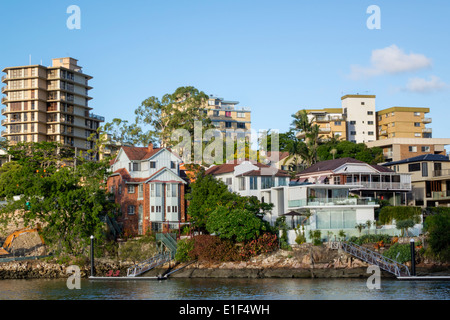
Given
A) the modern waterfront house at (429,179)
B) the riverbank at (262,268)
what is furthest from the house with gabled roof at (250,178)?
the modern waterfront house at (429,179)

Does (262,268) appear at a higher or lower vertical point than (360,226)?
lower

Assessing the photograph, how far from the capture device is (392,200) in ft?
227

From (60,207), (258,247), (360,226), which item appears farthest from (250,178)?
(60,207)

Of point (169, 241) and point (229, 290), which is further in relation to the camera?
point (169, 241)

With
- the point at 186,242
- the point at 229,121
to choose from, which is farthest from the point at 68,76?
the point at 186,242

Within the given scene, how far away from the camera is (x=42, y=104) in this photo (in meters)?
112

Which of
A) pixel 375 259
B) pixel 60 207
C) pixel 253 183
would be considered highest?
pixel 253 183

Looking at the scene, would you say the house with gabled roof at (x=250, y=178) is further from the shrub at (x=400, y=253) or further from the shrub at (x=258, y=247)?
the shrub at (x=400, y=253)

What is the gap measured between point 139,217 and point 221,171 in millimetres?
11921

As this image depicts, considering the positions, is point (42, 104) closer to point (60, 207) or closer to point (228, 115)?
point (228, 115)

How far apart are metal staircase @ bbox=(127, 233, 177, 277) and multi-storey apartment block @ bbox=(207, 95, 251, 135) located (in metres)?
64.9

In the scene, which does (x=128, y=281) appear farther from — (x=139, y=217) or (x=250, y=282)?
(x=139, y=217)

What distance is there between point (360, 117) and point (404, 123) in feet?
28.4

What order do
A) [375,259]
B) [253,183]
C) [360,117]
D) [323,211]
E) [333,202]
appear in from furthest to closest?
[360,117]
[253,183]
[333,202]
[323,211]
[375,259]
